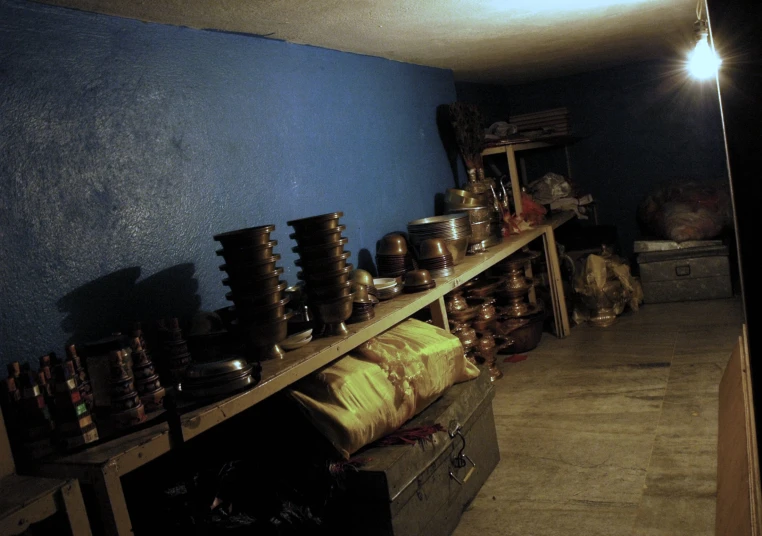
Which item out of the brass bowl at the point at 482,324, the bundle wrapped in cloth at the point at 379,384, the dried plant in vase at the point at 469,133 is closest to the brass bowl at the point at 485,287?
the brass bowl at the point at 482,324

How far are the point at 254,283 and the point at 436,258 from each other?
1609mm

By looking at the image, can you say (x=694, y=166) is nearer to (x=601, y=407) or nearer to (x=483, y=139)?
(x=483, y=139)

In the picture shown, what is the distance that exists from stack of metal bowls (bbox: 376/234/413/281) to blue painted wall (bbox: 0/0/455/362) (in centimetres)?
17

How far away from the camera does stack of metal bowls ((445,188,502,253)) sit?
4.60 metres

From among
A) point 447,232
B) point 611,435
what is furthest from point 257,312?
point 611,435

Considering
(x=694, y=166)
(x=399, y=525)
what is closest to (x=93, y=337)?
(x=399, y=525)

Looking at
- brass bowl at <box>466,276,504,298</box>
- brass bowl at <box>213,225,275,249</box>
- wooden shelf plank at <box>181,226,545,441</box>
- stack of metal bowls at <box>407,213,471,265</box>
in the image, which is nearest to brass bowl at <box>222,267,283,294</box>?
brass bowl at <box>213,225,275,249</box>

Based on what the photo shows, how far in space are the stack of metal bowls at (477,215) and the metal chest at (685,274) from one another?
224 cm

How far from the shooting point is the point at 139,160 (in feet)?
8.00

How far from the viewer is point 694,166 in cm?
734

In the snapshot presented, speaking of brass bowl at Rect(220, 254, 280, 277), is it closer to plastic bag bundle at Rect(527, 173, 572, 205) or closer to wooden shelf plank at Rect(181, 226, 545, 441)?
wooden shelf plank at Rect(181, 226, 545, 441)

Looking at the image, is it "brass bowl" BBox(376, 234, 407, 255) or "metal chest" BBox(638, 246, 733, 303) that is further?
"metal chest" BBox(638, 246, 733, 303)

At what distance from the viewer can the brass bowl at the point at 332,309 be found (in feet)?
8.64

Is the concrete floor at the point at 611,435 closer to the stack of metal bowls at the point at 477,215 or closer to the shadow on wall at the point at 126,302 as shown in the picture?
the stack of metal bowls at the point at 477,215
